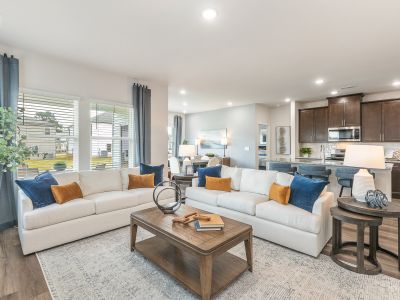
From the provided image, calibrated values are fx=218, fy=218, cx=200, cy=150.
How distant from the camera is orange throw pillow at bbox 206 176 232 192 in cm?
385

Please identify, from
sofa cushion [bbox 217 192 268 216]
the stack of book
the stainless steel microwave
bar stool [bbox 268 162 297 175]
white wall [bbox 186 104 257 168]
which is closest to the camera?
the stack of book

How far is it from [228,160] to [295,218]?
19.1 feet

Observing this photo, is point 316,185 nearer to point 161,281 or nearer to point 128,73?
point 161,281

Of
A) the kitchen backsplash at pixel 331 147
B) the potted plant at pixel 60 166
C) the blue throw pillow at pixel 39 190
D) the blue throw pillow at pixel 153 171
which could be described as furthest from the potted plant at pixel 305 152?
the blue throw pillow at pixel 39 190

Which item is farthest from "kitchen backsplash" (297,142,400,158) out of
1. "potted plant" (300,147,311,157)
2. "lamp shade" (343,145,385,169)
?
"lamp shade" (343,145,385,169)

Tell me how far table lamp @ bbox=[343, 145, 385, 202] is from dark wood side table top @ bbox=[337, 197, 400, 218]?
0.48ft

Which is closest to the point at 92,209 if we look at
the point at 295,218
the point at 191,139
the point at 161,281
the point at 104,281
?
the point at 104,281

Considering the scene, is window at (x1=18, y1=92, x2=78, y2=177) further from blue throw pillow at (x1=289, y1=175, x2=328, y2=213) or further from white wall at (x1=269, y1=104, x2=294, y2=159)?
white wall at (x1=269, y1=104, x2=294, y2=159)

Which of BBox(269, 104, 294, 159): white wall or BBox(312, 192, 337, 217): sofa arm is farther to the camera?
BBox(269, 104, 294, 159): white wall

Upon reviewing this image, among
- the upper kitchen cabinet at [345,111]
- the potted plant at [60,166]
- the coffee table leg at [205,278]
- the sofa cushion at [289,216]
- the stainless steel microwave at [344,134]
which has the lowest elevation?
the coffee table leg at [205,278]

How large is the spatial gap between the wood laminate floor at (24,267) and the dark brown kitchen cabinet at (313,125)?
4.35 meters

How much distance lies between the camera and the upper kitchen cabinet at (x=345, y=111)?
6281mm

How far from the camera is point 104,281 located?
6.78ft

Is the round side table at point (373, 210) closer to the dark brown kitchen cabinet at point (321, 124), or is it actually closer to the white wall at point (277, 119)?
the dark brown kitchen cabinet at point (321, 124)
